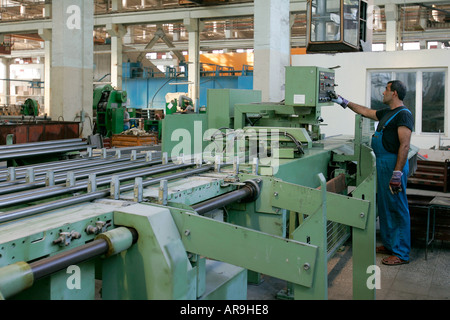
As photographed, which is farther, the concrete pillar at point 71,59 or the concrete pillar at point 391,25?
the concrete pillar at point 391,25

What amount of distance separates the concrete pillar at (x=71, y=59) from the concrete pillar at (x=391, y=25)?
25.1 ft

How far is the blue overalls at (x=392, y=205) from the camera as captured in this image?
158 inches

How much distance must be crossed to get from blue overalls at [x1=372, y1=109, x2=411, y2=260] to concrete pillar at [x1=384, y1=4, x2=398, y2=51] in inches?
356

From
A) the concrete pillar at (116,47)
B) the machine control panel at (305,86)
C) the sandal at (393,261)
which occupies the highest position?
the concrete pillar at (116,47)

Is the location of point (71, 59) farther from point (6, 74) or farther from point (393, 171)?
point (6, 74)

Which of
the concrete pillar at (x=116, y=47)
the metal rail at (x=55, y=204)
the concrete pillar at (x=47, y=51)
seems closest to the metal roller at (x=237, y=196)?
the metal rail at (x=55, y=204)

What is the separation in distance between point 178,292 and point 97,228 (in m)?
0.43

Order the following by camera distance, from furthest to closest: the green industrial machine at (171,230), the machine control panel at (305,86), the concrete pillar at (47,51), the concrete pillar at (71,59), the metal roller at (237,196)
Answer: the concrete pillar at (47,51), the concrete pillar at (71,59), the machine control panel at (305,86), the metal roller at (237,196), the green industrial machine at (171,230)

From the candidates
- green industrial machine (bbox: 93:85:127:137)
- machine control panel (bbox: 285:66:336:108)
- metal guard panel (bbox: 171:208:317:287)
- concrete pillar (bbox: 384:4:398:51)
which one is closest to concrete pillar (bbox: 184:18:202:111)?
green industrial machine (bbox: 93:85:127:137)

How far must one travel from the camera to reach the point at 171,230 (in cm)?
203

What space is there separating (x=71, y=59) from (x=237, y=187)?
6701mm

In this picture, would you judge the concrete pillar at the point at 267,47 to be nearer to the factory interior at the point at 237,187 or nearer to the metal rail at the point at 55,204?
the factory interior at the point at 237,187

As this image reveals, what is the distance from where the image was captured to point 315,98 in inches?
173

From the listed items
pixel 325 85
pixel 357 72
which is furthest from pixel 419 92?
pixel 325 85
